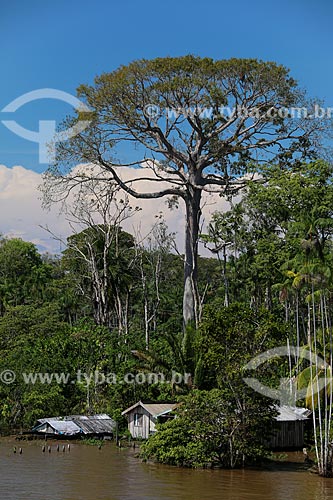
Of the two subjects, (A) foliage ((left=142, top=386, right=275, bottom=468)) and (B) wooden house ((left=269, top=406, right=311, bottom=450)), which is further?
(B) wooden house ((left=269, top=406, right=311, bottom=450))

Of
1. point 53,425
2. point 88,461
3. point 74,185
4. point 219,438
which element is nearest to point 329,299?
point 219,438

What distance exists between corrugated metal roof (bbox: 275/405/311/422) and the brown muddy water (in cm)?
311

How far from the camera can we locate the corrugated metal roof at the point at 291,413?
872 inches

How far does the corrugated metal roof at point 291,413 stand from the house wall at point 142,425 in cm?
397

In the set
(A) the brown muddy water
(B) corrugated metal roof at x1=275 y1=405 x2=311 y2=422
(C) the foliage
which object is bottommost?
(A) the brown muddy water

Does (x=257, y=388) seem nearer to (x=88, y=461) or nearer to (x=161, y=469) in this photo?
(x=161, y=469)

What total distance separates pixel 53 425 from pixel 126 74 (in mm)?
12405

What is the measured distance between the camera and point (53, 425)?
2391cm

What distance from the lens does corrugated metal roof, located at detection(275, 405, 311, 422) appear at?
72.7 ft

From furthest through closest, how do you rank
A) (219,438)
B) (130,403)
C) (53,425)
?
(130,403), (53,425), (219,438)

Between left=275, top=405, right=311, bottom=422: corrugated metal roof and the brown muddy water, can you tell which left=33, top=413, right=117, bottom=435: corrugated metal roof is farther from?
left=275, top=405, right=311, bottom=422: corrugated metal roof

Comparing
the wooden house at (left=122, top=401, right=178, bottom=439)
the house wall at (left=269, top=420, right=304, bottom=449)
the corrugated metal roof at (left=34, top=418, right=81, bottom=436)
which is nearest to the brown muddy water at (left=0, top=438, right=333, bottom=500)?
the wooden house at (left=122, top=401, right=178, bottom=439)

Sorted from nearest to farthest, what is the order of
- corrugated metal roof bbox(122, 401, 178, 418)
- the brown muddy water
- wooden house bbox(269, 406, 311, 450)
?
the brown muddy water
wooden house bbox(269, 406, 311, 450)
corrugated metal roof bbox(122, 401, 178, 418)

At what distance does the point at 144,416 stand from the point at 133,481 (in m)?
6.52
